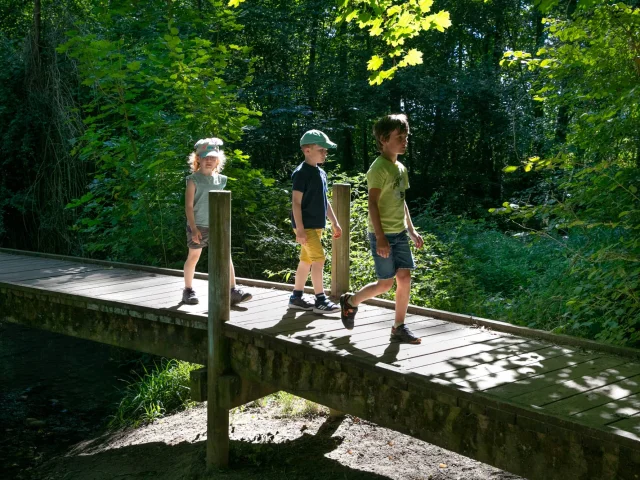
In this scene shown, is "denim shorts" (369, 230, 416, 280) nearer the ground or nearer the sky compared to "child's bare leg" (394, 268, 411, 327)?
nearer the sky

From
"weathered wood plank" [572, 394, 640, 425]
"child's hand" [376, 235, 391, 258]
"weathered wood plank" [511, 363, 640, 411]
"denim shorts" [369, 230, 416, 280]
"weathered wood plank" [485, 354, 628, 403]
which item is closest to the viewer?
"weathered wood plank" [572, 394, 640, 425]

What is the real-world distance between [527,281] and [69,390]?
6555 mm

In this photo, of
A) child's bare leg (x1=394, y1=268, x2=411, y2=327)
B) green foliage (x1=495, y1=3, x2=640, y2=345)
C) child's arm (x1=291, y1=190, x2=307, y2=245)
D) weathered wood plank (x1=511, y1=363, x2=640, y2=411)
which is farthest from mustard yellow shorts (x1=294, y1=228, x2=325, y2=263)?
weathered wood plank (x1=511, y1=363, x2=640, y2=411)

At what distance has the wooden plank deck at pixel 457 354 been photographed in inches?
154

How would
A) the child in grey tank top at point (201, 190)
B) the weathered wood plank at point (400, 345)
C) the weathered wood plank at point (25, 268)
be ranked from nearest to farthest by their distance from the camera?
the weathered wood plank at point (400, 345) < the child in grey tank top at point (201, 190) < the weathered wood plank at point (25, 268)

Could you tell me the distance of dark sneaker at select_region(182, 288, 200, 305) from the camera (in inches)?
264

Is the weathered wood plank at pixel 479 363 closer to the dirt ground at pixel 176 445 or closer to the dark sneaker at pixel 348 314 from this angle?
the dark sneaker at pixel 348 314

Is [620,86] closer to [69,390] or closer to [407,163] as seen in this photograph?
[69,390]

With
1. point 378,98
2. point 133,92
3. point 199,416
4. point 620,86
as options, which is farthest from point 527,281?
point 378,98

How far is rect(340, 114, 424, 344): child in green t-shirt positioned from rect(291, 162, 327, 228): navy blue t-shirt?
2.47ft

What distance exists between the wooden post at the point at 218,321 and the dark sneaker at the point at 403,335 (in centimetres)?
146

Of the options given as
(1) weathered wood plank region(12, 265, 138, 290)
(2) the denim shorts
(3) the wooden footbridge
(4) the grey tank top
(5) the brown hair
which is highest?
(5) the brown hair

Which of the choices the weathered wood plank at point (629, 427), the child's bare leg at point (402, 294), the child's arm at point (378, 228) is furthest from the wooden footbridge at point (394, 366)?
the child's arm at point (378, 228)

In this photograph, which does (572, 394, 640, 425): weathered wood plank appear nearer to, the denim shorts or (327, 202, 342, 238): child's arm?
the denim shorts
